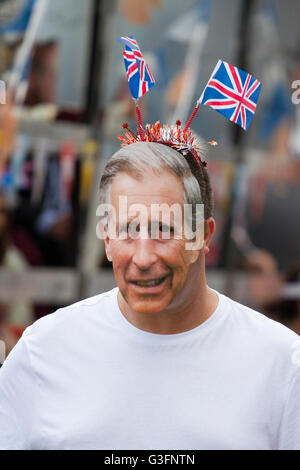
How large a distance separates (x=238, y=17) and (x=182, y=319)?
4.50 m

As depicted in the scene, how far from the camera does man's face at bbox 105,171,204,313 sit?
1.84 meters

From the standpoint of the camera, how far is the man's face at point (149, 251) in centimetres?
184

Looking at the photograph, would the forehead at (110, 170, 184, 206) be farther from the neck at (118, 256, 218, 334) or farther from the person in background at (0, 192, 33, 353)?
the person in background at (0, 192, 33, 353)

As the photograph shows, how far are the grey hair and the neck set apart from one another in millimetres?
194

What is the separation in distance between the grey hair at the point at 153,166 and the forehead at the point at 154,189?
1cm

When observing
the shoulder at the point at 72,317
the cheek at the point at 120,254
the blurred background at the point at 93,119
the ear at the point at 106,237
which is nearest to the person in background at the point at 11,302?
the blurred background at the point at 93,119

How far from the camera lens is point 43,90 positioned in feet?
17.3

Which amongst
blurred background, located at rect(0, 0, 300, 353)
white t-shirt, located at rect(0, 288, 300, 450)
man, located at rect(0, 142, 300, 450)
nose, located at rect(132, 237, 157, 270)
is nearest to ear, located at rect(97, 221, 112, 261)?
man, located at rect(0, 142, 300, 450)

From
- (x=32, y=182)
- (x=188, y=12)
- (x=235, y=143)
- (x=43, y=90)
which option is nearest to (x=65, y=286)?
(x=32, y=182)

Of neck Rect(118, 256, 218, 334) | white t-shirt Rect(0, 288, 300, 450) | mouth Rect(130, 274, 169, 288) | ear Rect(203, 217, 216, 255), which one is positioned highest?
ear Rect(203, 217, 216, 255)

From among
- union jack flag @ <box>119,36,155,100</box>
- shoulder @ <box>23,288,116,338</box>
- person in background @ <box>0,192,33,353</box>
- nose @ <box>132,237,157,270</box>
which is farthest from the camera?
person in background @ <box>0,192,33,353</box>

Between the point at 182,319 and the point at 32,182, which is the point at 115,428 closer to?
the point at 182,319

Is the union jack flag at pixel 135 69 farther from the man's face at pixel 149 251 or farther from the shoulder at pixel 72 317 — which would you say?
the shoulder at pixel 72 317
